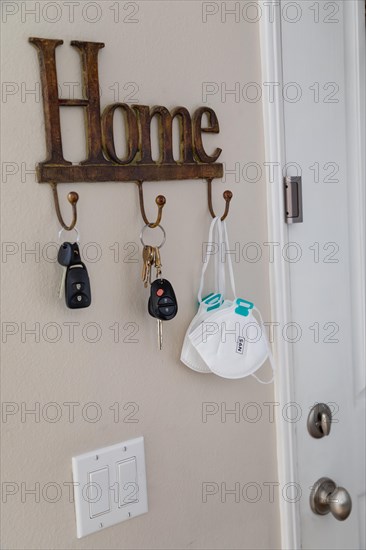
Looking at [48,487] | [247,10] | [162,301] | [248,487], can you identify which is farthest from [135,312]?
[247,10]

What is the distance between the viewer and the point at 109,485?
100 cm

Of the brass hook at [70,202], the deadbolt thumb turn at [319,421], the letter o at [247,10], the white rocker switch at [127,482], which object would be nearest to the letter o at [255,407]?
the deadbolt thumb turn at [319,421]

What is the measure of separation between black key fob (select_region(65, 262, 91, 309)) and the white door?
1.31 feet

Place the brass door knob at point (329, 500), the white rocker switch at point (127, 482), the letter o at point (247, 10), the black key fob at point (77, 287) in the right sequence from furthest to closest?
the brass door knob at point (329, 500) → the letter o at point (247, 10) → the white rocker switch at point (127, 482) → the black key fob at point (77, 287)

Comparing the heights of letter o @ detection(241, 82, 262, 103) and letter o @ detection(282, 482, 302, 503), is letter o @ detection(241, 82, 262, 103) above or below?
above

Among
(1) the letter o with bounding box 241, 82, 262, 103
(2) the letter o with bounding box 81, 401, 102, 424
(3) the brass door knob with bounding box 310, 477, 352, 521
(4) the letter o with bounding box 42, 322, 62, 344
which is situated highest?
(1) the letter o with bounding box 241, 82, 262, 103

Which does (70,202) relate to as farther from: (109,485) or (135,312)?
(109,485)

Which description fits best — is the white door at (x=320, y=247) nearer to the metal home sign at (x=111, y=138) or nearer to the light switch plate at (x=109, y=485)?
the metal home sign at (x=111, y=138)

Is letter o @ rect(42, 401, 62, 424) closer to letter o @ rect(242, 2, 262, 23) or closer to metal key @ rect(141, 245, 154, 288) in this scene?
metal key @ rect(141, 245, 154, 288)

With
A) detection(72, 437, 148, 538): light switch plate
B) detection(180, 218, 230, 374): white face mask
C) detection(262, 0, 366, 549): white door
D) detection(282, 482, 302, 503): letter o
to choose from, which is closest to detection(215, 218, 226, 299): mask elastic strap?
detection(180, 218, 230, 374): white face mask

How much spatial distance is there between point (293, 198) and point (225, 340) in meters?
0.29

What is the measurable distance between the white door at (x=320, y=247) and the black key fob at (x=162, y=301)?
0.89 ft

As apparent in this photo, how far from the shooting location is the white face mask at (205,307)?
Answer: 1.07 meters

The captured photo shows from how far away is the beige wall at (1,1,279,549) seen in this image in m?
0.91
